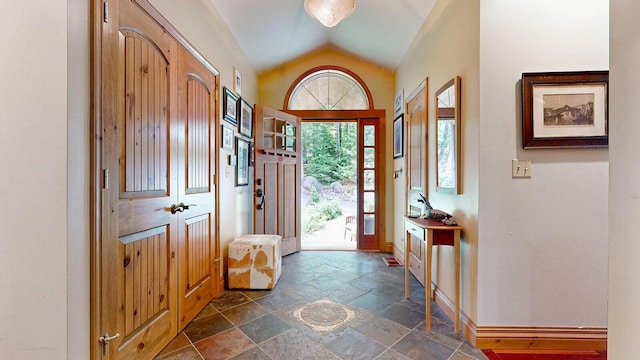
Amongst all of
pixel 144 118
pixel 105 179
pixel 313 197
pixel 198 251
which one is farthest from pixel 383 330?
pixel 313 197

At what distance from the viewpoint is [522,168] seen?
177 cm

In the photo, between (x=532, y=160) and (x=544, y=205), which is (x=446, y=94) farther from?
(x=544, y=205)

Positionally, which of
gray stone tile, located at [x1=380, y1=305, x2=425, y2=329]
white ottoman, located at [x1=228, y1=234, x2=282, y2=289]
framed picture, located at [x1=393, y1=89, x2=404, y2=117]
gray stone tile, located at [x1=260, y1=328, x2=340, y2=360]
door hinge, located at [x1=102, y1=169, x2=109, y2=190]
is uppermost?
framed picture, located at [x1=393, y1=89, x2=404, y2=117]

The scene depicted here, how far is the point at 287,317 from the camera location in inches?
85.2

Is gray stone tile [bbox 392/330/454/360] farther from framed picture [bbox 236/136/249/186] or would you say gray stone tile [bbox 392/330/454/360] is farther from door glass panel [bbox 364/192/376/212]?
door glass panel [bbox 364/192/376/212]

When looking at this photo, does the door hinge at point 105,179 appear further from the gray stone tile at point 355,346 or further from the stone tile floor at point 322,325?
the gray stone tile at point 355,346

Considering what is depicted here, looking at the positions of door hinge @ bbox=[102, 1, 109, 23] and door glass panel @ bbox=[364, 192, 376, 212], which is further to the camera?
door glass panel @ bbox=[364, 192, 376, 212]

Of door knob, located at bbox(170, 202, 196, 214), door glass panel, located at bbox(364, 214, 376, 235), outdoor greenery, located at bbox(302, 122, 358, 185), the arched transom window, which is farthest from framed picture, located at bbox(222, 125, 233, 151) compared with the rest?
door glass panel, located at bbox(364, 214, 376, 235)

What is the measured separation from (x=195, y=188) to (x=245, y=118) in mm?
1397

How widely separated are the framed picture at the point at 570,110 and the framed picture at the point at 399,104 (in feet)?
6.60

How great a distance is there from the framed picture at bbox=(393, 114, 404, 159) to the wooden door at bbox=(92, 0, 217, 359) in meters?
2.48

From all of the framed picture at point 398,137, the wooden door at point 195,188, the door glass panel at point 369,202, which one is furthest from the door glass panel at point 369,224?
the wooden door at point 195,188

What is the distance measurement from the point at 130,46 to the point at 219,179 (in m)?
1.36

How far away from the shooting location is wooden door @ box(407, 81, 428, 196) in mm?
2807
